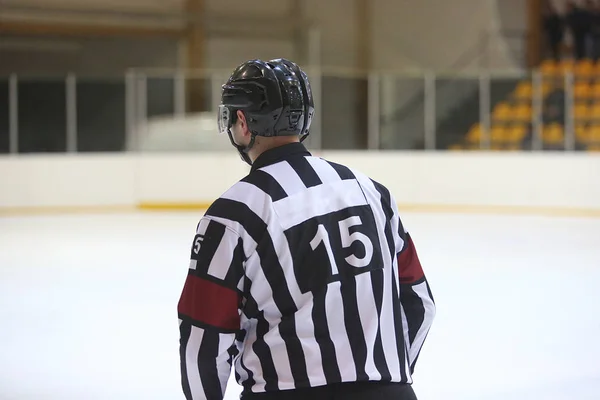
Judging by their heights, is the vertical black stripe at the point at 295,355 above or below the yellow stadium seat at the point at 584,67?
below

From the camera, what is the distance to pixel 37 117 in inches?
391

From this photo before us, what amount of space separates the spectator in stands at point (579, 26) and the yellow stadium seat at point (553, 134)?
371 cm

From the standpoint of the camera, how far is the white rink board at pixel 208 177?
30.5ft

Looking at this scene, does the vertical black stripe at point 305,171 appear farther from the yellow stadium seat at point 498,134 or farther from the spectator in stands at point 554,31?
the spectator in stands at point 554,31

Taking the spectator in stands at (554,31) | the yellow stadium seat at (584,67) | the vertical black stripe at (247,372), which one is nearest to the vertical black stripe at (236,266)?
the vertical black stripe at (247,372)

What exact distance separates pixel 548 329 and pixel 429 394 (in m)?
1.12

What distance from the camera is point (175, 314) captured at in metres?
3.98

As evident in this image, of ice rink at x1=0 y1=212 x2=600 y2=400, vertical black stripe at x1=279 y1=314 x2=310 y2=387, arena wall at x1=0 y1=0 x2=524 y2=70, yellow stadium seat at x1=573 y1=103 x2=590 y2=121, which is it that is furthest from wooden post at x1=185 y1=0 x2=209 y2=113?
vertical black stripe at x1=279 y1=314 x2=310 y2=387

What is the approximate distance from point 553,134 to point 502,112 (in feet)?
1.93

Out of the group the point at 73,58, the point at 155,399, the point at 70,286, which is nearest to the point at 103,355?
the point at 155,399

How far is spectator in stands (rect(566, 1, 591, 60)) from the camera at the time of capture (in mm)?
12648

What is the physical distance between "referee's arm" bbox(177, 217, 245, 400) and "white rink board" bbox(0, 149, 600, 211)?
818cm

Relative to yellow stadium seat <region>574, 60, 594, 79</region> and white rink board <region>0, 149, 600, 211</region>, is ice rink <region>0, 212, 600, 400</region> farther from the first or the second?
yellow stadium seat <region>574, 60, 594, 79</region>

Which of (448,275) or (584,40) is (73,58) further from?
(448,275)
